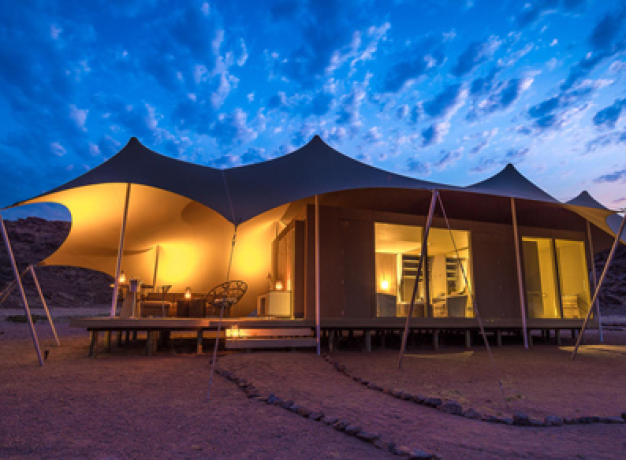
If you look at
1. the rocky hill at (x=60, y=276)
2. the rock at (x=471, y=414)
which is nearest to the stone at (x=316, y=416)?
the rock at (x=471, y=414)

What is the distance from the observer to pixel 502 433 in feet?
9.23

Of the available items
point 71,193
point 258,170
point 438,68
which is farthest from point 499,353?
point 438,68

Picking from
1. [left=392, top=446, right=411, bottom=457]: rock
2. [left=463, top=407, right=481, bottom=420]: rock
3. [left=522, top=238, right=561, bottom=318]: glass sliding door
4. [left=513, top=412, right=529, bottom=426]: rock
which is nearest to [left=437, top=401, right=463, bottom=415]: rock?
[left=463, top=407, right=481, bottom=420]: rock

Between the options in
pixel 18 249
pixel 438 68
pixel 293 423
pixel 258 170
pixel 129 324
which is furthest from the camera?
pixel 18 249

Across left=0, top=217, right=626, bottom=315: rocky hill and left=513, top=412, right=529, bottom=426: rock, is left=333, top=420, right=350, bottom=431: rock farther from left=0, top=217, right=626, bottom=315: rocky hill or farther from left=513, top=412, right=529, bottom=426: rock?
left=0, top=217, right=626, bottom=315: rocky hill

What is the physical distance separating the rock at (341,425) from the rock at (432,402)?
1.03m

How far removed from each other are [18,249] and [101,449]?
146 ft

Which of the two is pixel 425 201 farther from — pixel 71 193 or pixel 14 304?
pixel 14 304

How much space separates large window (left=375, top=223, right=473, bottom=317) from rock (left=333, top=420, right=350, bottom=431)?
4.82 meters

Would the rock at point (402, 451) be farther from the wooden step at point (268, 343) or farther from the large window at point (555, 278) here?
the large window at point (555, 278)

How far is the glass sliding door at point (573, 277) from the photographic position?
9407 mm

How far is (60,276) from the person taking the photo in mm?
37531

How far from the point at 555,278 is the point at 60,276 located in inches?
1604

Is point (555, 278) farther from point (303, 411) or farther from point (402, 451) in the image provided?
point (402, 451)
